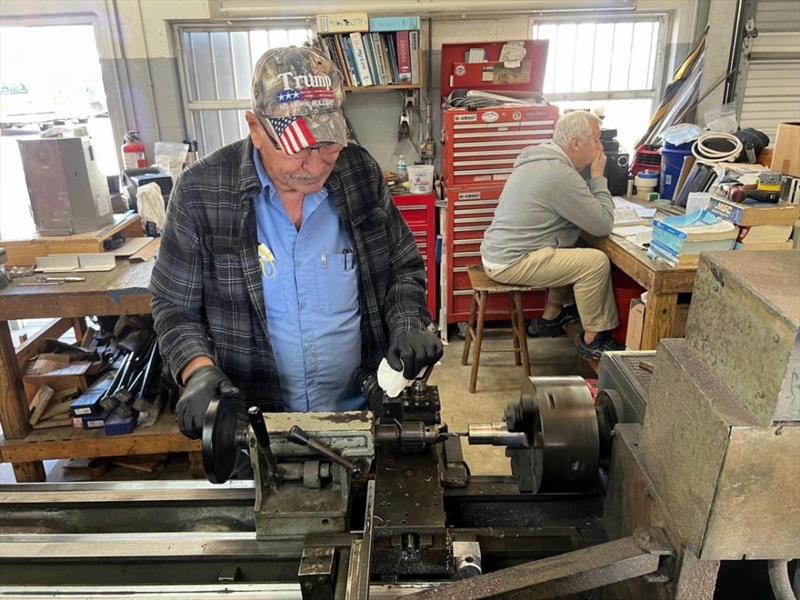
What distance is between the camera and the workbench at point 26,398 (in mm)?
1842

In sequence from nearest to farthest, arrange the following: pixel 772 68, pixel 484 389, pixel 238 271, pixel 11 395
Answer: pixel 238 271 < pixel 11 395 < pixel 484 389 < pixel 772 68

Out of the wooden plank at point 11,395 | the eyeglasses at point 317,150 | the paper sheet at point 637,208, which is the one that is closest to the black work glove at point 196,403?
the eyeglasses at point 317,150

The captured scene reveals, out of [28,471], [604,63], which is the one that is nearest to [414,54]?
[604,63]

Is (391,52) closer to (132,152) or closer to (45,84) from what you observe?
(132,152)

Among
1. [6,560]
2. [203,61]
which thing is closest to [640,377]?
[6,560]

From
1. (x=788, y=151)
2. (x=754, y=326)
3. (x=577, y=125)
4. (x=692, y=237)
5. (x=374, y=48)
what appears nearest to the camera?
(x=754, y=326)

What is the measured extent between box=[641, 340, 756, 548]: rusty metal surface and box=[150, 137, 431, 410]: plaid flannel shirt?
68cm

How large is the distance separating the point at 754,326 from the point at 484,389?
250cm

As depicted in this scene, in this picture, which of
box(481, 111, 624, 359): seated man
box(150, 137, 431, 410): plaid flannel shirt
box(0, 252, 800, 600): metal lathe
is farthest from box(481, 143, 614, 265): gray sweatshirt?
box(0, 252, 800, 600): metal lathe

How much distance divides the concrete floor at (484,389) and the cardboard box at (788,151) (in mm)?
1269

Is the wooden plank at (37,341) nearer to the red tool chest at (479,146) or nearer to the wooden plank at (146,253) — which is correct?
the wooden plank at (146,253)

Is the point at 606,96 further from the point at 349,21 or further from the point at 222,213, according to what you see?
the point at 222,213

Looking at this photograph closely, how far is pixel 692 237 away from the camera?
2.10 metres

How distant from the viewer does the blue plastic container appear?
9.83ft
